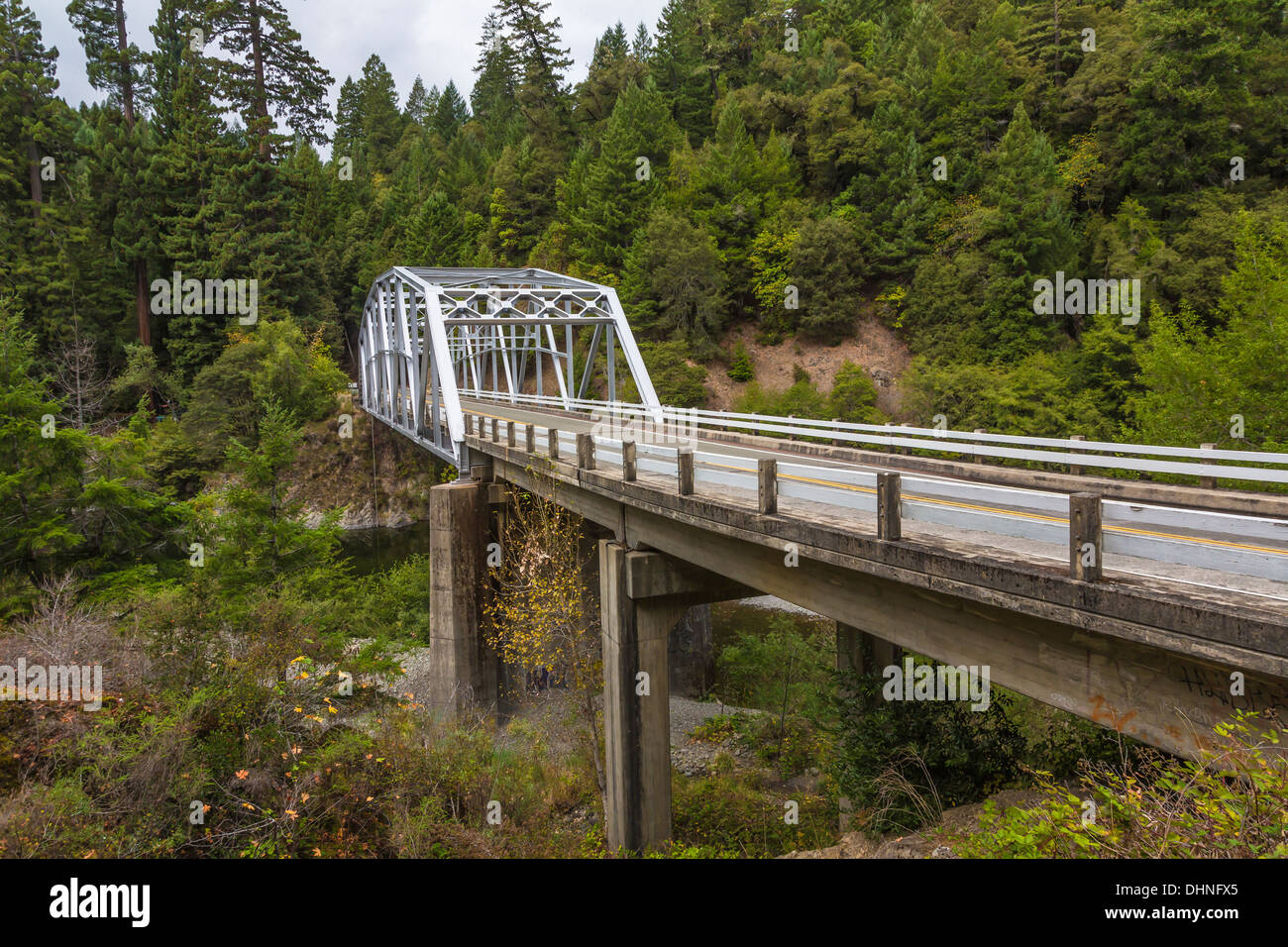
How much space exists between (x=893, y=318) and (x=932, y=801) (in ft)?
128

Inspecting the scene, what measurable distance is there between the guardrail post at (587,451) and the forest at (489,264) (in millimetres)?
5411

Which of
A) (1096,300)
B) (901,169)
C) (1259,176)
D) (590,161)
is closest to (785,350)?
(901,169)

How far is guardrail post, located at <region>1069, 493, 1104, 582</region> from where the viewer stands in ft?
15.8

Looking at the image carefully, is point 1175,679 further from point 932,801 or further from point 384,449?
point 384,449

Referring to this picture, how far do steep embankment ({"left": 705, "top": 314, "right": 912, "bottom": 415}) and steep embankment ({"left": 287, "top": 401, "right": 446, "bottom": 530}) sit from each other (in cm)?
1876

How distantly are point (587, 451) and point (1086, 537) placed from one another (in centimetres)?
909

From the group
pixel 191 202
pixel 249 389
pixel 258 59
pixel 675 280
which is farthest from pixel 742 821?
pixel 258 59

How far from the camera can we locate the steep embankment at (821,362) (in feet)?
142

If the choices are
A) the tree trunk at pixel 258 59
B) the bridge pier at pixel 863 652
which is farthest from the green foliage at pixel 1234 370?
the tree trunk at pixel 258 59

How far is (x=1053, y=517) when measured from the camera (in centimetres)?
642

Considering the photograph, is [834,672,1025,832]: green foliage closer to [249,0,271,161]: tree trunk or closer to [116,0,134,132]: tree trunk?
[249,0,271,161]: tree trunk

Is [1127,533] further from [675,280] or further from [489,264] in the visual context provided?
[489,264]

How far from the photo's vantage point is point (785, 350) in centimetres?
4753

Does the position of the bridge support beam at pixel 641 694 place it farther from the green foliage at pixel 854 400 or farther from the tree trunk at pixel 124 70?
the tree trunk at pixel 124 70
